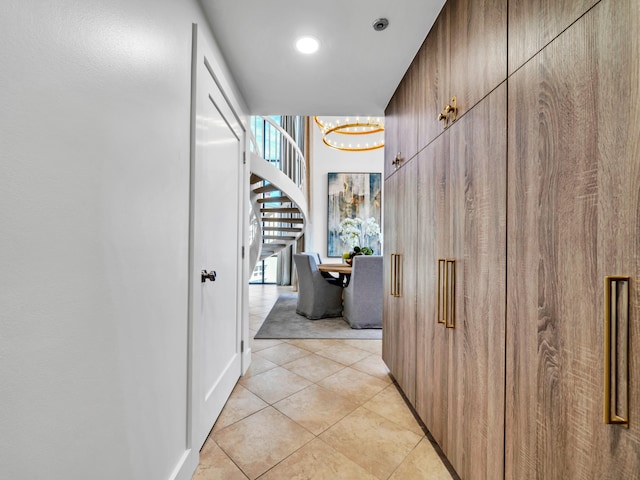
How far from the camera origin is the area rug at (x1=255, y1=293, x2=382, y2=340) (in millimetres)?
3572

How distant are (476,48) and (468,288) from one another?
997 millimetres

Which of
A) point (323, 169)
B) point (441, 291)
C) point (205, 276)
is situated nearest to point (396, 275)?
point (441, 291)

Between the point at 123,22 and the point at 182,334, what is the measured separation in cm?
118

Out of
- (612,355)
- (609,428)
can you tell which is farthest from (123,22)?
(609,428)

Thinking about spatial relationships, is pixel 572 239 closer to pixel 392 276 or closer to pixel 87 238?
pixel 87 238

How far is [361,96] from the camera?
8.00 feet

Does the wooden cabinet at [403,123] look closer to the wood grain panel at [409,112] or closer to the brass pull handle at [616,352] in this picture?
the wood grain panel at [409,112]

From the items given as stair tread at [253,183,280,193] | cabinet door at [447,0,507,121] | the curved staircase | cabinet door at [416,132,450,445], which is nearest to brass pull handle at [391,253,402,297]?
cabinet door at [416,132,450,445]

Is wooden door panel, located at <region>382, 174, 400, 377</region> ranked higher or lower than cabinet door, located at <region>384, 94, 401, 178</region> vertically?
lower

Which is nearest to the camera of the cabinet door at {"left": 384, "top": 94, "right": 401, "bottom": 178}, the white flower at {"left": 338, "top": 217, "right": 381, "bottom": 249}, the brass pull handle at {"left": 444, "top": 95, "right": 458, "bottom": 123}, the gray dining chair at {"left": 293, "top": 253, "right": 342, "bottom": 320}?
the brass pull handle at {"left": 444, "top": 95, "right": 458, "bottom": 123}

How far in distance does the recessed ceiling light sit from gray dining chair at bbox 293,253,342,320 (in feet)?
9.48

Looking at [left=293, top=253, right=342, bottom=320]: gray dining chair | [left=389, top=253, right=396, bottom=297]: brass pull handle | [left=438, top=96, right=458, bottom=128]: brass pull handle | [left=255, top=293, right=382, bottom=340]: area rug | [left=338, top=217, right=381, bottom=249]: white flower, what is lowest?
[left=255, top=293, right=382, bottom=340]: area rug

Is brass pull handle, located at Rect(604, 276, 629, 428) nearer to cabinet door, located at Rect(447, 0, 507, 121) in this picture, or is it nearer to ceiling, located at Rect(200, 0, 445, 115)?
cabinet door, located at Rect(447, 0, 507, 121)

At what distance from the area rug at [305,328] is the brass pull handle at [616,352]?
2.97 meters
